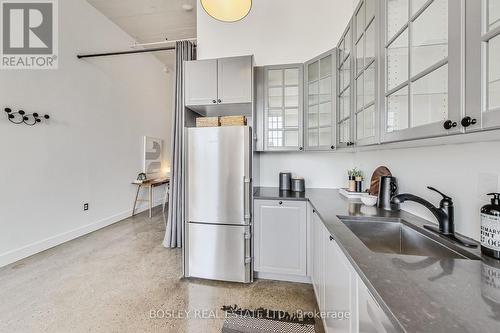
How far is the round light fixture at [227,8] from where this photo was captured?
1545mm

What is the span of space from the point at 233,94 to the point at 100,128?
297 cm

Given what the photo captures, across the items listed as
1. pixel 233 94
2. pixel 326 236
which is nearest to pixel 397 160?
pixel 326 236

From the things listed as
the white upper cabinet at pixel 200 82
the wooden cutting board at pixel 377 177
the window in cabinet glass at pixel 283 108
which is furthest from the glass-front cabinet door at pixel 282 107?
the wooden cutting board at pixel 377 177

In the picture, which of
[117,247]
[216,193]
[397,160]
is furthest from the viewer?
[117,247]

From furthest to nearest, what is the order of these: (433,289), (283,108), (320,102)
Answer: (283,108) < (320,102) < (433,289)

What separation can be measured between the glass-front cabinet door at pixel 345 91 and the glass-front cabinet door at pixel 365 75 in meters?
0.11

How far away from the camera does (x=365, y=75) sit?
1.45 meters

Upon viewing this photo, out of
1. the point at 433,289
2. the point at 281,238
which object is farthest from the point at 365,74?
the point at 281,238

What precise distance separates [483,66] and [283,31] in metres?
2.41

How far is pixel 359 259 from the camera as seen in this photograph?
81 centimetres

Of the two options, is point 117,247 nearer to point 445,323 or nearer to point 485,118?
point 445,323

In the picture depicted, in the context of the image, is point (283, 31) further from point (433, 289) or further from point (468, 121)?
point (433, 289)

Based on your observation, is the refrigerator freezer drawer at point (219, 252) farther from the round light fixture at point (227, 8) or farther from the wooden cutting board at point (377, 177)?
the round light fixture at point (227, 8)

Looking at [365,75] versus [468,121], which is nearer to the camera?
[468,121]
